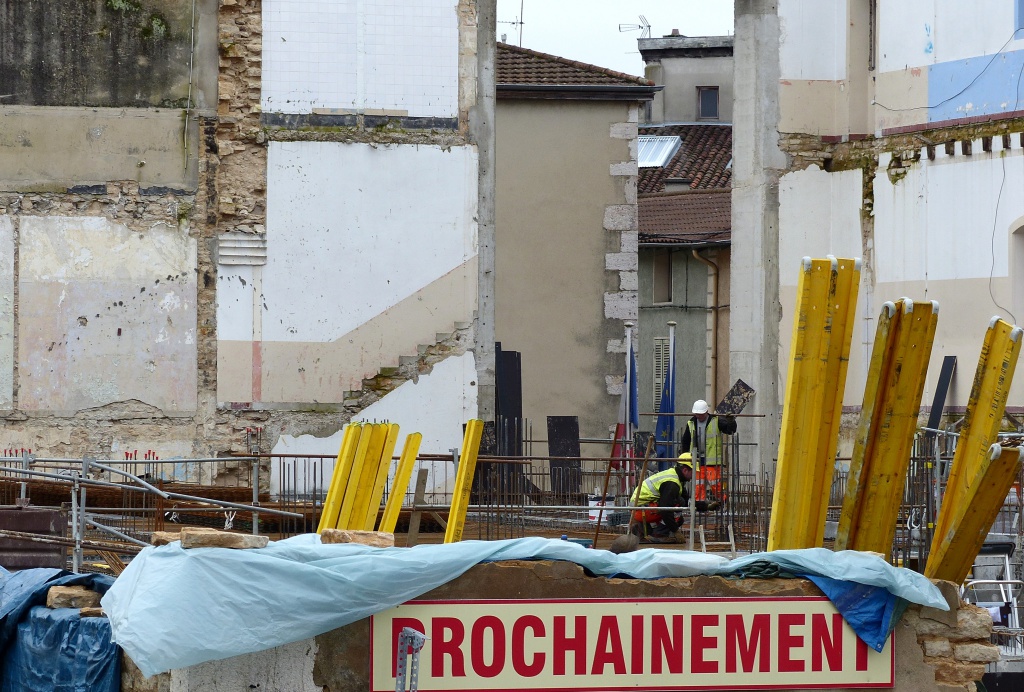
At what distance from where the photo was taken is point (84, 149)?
61.1 ft

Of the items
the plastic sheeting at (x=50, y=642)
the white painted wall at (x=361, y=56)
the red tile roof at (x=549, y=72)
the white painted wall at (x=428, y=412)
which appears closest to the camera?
the plastic sheeting at (x=50, y=642)

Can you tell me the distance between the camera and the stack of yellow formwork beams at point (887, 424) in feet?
31.1

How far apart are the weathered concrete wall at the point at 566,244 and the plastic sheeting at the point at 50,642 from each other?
19.5 m

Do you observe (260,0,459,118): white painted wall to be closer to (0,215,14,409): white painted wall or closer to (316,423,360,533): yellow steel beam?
(0,215,14,409): white painted wall

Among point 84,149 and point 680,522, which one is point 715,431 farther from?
point 84,149

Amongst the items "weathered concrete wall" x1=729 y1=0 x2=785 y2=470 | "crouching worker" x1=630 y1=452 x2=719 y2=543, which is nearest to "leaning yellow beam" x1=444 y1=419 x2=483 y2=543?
"crouching worker" x1=630 y1=452 x2=719 y2=543

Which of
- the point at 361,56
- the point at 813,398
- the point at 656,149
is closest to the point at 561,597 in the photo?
the point at 813,398

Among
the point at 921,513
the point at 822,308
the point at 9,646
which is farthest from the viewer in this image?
the point at 921,513

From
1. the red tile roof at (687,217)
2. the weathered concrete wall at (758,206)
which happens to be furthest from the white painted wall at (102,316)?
the red tile roof at (687,217)

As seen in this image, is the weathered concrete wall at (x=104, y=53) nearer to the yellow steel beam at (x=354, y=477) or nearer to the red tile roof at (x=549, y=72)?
the yellow steel beam at (x=354, y=477)

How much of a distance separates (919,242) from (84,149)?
12.0 meters

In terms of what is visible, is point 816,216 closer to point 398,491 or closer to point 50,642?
point 398,491

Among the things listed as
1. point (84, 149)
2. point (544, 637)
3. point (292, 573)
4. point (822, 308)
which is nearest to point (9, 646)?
point (292, 573)

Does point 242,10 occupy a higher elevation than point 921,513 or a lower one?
higher
